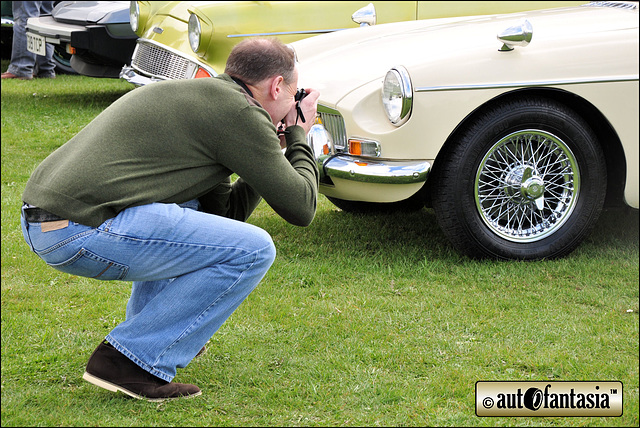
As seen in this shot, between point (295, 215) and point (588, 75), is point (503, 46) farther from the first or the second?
point (295, 215)

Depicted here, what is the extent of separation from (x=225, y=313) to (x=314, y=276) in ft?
4.35

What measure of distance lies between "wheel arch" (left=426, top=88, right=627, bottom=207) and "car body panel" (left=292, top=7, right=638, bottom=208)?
0.23ft

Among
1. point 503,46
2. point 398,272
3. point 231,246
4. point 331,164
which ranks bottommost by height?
point 398,272

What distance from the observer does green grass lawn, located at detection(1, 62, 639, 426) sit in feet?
9.20

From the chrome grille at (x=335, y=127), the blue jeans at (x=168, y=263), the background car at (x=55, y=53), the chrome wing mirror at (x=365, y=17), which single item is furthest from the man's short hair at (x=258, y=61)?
the background car at (x=55, y=53)

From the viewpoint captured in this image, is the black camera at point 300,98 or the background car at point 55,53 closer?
the black camera at point 300,98

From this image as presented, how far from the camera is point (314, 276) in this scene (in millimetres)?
4156

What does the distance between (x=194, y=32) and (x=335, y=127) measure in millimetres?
2642

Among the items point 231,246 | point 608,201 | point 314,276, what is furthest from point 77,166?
point 608,201

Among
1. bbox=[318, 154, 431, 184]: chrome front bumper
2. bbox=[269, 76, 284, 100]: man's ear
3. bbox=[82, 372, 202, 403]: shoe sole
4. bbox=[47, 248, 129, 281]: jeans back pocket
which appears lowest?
bbox=[82, 372, 202, 403]: shoe sole

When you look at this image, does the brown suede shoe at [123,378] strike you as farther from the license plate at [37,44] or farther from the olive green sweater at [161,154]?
the license plate at [37,44]

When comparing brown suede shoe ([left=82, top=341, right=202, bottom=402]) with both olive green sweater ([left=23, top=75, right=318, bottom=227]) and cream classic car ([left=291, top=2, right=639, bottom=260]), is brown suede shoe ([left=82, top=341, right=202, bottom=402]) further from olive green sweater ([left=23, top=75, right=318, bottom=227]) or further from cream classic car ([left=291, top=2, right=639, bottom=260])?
cream classic car ([left=291, top=2, right=639, bottom=260])

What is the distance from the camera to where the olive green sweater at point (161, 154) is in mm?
2611

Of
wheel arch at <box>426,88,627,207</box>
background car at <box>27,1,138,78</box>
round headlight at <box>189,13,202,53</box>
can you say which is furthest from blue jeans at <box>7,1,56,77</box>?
wheel arch at <box>426,88,627,207</box>
